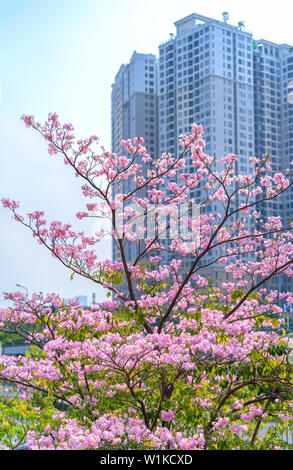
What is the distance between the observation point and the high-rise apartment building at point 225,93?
7031 centimetres

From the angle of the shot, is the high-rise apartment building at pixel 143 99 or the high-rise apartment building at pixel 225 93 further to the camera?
the high-rise apartment building at pixel 143 99

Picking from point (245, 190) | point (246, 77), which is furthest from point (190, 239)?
point (246, 77)

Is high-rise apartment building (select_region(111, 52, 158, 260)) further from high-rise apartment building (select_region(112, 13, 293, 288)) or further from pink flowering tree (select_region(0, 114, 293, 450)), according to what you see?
pink flowering tree (select_region(0, 114, 293, 450))

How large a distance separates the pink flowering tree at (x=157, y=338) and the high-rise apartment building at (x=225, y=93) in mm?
57558

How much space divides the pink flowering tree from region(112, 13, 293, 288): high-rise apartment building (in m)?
57.6

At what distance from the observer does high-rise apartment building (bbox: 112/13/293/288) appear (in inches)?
2768

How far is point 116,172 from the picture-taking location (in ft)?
22.6

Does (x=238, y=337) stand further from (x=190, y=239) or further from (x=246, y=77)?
(x=246, y=77)

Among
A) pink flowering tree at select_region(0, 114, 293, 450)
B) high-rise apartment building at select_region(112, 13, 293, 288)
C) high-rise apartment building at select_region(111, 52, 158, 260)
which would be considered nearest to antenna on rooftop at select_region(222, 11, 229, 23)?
high-rise apartment building at select_region(112, 13, 293, 288)

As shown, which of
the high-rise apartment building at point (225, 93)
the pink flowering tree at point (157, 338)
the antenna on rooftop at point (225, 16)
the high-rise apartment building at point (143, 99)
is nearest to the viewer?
the pink flowering tree at point (157, 338)

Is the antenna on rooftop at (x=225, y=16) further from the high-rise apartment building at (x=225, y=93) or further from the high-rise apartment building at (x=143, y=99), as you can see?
the high-rise apartment building at (x=143, y=99)

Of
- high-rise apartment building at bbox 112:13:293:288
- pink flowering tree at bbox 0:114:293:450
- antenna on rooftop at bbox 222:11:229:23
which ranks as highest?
antenna on rooftop at bbox 222:11:229:23

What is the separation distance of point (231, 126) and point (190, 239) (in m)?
66.4

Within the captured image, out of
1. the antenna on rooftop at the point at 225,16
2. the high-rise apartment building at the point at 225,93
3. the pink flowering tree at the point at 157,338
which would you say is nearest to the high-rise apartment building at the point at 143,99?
the high-rise apartment building at the point at 225,93
